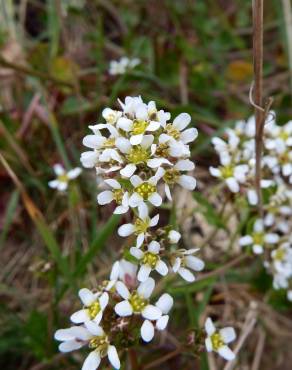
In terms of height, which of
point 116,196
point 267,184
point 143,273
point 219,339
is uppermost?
point 116,196

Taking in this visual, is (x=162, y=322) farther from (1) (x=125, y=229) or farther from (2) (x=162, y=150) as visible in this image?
(2) (x=162, y=150)

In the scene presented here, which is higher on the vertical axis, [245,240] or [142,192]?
[142,192]

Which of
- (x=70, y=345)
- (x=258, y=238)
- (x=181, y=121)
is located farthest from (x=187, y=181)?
(x=258, y=238)

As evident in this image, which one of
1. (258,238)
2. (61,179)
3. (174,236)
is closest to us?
(174,236)

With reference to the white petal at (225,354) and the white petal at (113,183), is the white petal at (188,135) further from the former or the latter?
the white petal at (225,354)

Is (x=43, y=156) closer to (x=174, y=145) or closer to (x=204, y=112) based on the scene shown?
(x=204, y=112)

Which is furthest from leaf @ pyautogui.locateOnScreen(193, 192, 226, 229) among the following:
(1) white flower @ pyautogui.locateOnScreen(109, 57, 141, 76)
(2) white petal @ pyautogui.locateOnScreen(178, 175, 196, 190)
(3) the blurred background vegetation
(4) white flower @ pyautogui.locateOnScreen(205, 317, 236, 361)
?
(1) white flower @ pyautogui.locateOnScreen(109, 57, 141, 76)

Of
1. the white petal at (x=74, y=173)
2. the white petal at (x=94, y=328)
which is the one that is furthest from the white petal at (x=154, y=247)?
the white petal at (x=74, y=173)
